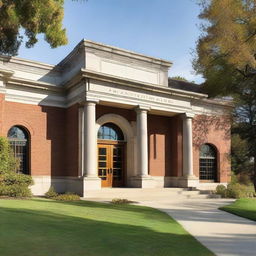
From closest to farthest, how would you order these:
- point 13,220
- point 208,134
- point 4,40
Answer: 1. point 13,220
2. point 4,40
3. point 208,134

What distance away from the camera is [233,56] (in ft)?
57.1

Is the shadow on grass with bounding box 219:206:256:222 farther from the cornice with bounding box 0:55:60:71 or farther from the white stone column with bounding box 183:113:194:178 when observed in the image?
the cornice with bounding box 0:55:60:71

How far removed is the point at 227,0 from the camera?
17359 mm

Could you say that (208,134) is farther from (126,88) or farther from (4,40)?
(4,40)

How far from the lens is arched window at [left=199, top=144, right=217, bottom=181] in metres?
24.7

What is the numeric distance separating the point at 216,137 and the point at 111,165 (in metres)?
8.50

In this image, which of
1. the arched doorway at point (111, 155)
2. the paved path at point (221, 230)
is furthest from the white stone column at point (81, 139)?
the paved path at point (221, 230)

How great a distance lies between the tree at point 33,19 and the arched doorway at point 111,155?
8.45 m

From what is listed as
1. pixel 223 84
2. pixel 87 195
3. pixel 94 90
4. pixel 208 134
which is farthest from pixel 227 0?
pixel 87 195

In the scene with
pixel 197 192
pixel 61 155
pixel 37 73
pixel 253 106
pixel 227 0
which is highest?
pixel 227 0

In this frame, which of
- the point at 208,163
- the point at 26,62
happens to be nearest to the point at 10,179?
the point at 26,62

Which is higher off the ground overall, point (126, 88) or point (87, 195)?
point (126, 88)

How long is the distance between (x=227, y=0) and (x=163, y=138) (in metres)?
9.26

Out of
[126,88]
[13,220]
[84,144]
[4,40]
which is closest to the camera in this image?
[13,220]
